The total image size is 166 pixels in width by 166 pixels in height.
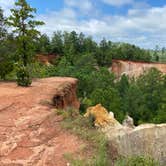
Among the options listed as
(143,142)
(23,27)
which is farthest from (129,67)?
(143,142)

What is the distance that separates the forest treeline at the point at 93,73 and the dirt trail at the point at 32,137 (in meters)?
5.89

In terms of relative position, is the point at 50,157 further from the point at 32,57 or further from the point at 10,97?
the point at 32,57

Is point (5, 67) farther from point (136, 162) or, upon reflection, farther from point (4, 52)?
point (136, 162)

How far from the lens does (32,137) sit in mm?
7539

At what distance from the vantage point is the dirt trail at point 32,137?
6.51 m

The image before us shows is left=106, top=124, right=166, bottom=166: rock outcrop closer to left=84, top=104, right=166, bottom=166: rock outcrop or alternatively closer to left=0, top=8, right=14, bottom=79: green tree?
left=84, top=104, right=166, bottom=166: rock outcrop

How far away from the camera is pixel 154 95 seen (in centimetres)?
3819

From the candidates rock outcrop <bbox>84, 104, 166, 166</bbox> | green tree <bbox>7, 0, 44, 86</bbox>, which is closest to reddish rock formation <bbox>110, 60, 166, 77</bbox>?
green tree <bbox>7, 0, 44, 86</bbox>

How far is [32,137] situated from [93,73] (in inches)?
1329

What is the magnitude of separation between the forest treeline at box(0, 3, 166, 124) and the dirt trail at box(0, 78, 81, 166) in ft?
19.3

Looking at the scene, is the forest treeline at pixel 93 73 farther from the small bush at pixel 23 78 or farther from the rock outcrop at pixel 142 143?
the rock outcrop at pixel 142 143

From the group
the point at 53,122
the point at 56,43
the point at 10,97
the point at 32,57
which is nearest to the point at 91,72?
the point at 56,43

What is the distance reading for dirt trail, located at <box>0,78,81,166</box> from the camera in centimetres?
651

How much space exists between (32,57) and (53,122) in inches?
485
